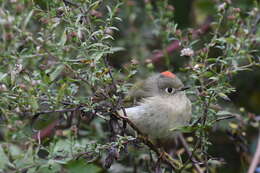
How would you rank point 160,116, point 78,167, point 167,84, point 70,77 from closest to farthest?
1. point 70,77
2. point 78,167
3. point 160,116
4. point 167,84

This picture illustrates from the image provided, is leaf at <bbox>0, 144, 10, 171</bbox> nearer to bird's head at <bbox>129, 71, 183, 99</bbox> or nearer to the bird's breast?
the bird's breast

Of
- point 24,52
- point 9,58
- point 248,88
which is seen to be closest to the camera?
point 9,58

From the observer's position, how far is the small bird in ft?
10.6

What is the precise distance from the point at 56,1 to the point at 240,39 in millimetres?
976

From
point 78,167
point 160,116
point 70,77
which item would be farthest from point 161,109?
point 70,77

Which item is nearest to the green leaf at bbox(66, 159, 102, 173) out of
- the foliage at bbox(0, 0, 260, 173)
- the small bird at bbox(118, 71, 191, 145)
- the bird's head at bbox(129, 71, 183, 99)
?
the foliage at bbox(0, 0, 260, 173)

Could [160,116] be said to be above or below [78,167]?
above

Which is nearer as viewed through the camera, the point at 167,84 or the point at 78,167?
the point at 78,167

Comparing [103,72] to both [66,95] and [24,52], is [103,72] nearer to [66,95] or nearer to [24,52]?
[66,95]

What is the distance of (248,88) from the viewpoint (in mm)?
4504

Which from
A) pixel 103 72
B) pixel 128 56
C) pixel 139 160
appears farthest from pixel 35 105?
pixel 128 56

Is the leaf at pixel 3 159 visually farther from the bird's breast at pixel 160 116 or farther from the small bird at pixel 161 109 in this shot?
the bird's breast at pixel 160 116

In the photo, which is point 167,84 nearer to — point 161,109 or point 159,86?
point 159,86

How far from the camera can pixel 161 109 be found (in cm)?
331
